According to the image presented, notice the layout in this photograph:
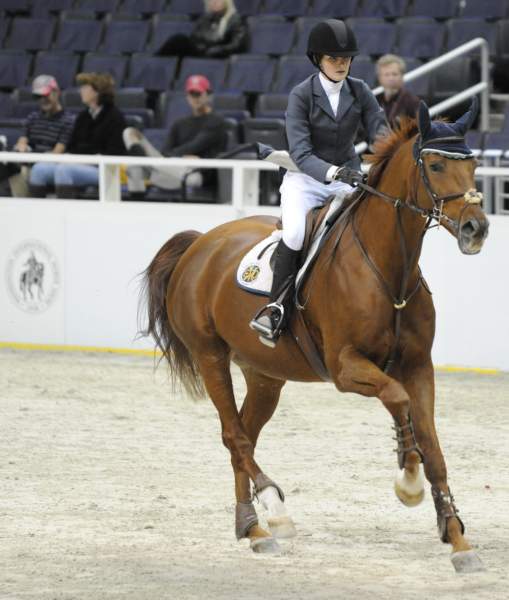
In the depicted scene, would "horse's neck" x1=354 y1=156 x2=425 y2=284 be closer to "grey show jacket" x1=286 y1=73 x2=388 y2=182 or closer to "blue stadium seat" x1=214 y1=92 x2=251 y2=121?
"grey show jacket" x1=286 y1=73 x2=388 y2=182

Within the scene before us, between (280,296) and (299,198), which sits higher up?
(299,198)

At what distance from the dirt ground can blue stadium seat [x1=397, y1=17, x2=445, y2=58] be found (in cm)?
473

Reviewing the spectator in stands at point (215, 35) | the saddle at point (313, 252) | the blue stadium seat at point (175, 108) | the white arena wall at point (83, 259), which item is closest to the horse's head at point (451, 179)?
the saddle at point (313, 252)

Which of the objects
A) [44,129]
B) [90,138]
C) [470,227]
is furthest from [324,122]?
[44,129]

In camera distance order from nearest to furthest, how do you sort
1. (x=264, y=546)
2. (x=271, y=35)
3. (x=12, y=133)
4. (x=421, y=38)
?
(x=264, y=546) → (x=421, y=38) → (x=12, y=133) → (x=271, y=35)

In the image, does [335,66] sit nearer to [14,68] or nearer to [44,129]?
[44,129]

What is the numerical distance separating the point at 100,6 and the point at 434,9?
4527 millimetres

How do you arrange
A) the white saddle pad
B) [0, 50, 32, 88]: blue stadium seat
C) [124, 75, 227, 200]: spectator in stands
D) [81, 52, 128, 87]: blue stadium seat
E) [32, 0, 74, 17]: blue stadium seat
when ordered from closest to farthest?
the white saddle pad → [124, 75, 227, 200]: spectator in stands → [81, 52, 128, 87]: blue stadium seat → [0, 50, 32, 88]: blue stadium seat → [32, 0, 74, 17]: blue stadium seat

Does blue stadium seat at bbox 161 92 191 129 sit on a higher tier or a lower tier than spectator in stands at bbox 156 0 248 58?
lower

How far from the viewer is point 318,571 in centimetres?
605

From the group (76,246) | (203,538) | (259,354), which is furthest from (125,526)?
(76,246)

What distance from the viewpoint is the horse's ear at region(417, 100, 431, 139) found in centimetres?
581

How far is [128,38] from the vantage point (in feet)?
56.1

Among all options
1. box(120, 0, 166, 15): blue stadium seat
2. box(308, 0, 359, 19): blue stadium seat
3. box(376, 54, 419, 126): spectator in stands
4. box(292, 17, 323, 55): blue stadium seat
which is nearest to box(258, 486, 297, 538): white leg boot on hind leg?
box(376, 54, 419, 126): spectator in stands
